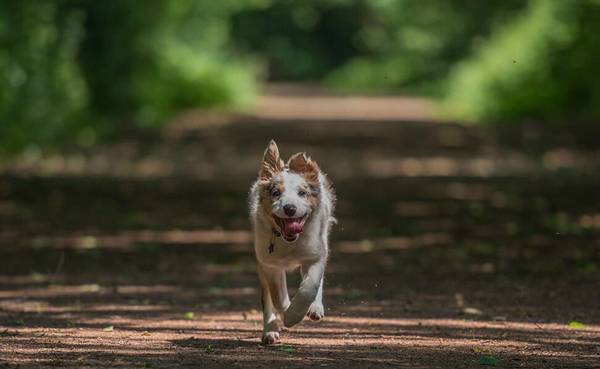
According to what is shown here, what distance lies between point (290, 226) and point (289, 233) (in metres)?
0.05

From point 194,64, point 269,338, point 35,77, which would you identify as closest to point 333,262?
point 269,338

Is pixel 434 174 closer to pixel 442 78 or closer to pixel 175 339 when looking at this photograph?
pixel 175 339

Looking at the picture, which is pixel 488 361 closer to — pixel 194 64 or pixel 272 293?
pixel 272 293

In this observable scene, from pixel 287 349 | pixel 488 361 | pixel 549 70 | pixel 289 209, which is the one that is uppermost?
pixel 549 70

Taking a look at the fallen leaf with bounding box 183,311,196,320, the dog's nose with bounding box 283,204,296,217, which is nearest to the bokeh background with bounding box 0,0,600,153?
the fallen leaf with bounding box 183,311,196,320

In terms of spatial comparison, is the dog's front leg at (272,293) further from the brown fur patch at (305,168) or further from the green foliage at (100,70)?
the green foliage at (100,70)

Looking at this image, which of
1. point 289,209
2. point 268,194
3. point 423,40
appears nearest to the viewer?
point 289,209

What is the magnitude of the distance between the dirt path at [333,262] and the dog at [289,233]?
254mm

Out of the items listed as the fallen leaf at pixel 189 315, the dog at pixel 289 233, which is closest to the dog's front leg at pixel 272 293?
the dog at pixel 289 233

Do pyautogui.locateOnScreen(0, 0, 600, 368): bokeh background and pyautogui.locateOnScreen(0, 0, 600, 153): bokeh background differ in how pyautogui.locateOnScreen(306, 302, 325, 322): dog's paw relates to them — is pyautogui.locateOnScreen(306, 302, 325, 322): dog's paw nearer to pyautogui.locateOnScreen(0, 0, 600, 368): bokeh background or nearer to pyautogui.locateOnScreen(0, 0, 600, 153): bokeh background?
pyautogui.locateOnScreen(0, 0, 600, 368): bokeh background

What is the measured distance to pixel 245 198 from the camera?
20.5m

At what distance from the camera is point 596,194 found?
2022 centimetres

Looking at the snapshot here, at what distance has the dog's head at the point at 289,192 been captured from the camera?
773 centimetres

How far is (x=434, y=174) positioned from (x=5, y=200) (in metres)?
8.42
